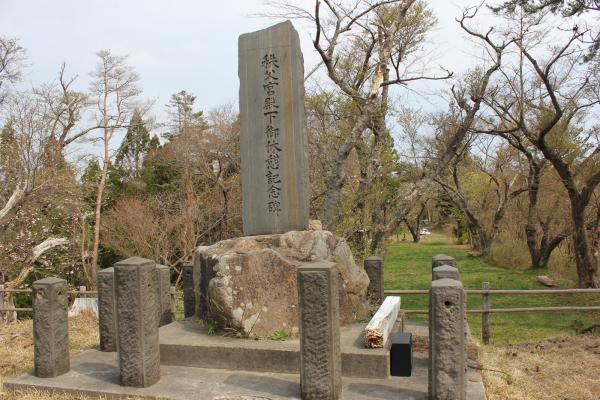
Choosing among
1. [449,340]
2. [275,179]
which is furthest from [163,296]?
[449,340]

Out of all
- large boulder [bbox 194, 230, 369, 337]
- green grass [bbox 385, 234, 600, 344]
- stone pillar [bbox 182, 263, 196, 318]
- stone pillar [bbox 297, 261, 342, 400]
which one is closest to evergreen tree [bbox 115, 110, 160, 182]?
green grass [bbox 385, 234, 600, 344]

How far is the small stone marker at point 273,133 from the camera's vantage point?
607cm

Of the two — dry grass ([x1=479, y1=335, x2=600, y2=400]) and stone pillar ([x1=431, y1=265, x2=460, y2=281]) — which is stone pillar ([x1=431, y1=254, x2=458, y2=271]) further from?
stone pillar ([x1=431, y1=265, x2=460, y2=281])

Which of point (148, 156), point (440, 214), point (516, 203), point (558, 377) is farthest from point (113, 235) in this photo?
point (440, 214)

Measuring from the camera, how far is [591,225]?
13734mm

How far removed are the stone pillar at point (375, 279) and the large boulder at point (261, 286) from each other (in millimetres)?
1042

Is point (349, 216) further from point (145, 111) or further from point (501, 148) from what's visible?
point (501, 148)

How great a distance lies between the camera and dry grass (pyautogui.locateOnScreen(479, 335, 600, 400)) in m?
5.00

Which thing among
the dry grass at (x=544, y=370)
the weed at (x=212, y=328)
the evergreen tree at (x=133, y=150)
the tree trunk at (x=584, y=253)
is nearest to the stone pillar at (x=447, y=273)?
the dry grass at (x=544, y=370)

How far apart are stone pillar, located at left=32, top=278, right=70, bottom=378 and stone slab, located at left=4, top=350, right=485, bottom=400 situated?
11 cm

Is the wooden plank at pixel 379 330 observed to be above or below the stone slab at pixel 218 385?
above

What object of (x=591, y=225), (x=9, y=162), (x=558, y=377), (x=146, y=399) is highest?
(x=9, y=162)

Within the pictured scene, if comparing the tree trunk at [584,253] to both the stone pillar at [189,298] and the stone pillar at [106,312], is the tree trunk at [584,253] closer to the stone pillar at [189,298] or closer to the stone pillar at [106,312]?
the stone pillar at [189,298]

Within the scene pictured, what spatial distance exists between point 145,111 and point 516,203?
54.0ft
